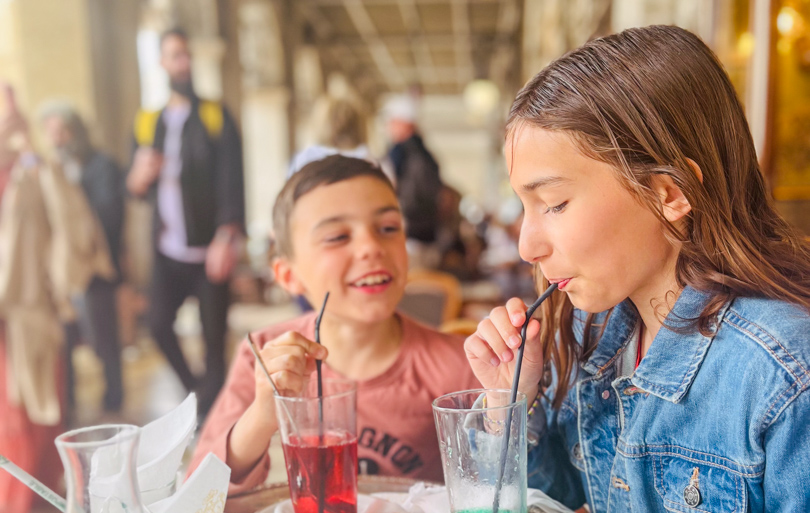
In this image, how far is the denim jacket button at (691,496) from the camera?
0.85 m

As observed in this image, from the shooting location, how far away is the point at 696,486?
85 cm

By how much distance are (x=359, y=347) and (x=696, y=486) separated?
0.71 m

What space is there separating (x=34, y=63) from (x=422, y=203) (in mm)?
2909

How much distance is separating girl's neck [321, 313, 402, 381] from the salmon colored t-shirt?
2cm

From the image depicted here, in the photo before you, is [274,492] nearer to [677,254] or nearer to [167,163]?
[677,254]

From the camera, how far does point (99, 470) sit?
0.63 meters

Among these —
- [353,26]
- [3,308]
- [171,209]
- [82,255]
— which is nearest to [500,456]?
[3,308]

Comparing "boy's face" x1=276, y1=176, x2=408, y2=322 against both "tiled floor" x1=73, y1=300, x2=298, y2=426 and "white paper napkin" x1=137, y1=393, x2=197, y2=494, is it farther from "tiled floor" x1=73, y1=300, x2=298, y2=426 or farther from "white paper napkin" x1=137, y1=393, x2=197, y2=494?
"tiled floor" x1=73, y1=300, x2=298, y2=426

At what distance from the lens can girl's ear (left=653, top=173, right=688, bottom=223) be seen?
0.84 metres

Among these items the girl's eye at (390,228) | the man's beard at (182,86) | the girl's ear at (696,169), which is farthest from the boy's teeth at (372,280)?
the man's beard at (182,86)

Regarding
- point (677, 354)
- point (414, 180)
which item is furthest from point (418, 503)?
point (414, 180)

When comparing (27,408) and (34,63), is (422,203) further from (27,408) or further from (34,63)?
(34,63)

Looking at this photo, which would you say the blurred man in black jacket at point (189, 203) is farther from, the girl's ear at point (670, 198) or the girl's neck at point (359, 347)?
the girl's ear at point (670, 198)

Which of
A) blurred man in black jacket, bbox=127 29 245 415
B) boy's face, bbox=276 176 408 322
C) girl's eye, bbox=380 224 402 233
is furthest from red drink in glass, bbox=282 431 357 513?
blurred man in black jacket, bbox=127 29 245 415
